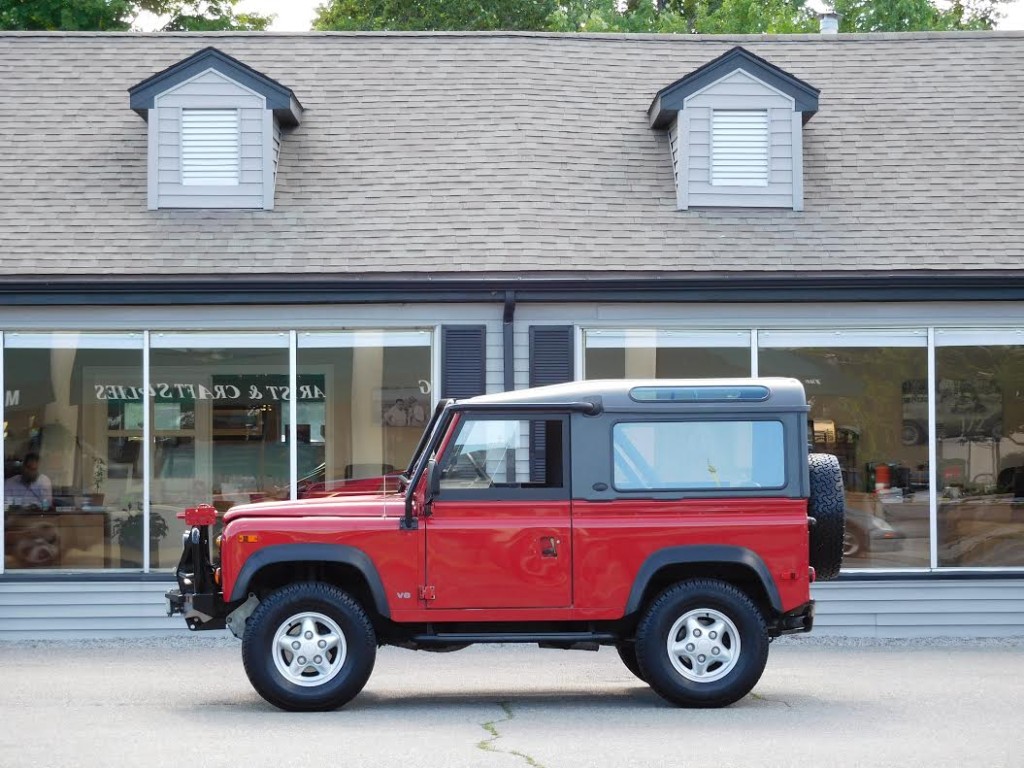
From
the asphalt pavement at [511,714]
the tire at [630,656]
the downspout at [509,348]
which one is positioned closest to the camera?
the asphalt pavement at [511,714]

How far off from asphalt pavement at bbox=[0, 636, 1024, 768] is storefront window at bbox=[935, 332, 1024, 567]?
1272 millimetres

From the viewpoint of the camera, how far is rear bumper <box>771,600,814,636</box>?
388 inches

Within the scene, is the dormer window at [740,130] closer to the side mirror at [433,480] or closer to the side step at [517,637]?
the side mirror at [433,480]

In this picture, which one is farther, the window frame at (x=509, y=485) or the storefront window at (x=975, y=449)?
the storefront window at (x=975, y=449)

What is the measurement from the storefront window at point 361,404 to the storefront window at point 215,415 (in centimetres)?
20

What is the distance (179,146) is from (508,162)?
11.0ft

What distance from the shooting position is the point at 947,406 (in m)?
14.2

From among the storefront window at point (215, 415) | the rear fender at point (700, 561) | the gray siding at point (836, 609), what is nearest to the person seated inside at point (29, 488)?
the gray siding at point (836, 609)

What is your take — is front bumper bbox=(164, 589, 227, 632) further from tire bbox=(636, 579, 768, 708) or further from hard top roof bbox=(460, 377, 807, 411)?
tire bbox=(636, 579, 768, 708)

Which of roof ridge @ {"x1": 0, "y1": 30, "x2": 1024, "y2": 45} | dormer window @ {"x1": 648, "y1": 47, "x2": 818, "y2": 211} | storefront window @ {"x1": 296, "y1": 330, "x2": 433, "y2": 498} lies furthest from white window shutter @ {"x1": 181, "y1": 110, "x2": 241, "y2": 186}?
dormer window @ {"x1": 648, "y1": 47, "x2": 818, "y2": 211}

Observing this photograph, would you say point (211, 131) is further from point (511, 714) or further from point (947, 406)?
point (511, 714)

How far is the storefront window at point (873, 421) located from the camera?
1416 centimetres

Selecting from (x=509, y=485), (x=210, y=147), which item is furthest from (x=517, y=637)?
(x=210, y=147)

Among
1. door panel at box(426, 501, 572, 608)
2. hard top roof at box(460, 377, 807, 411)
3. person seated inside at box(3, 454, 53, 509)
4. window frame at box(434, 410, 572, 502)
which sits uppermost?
hard top roof at box(460, 377, 807, 411)
